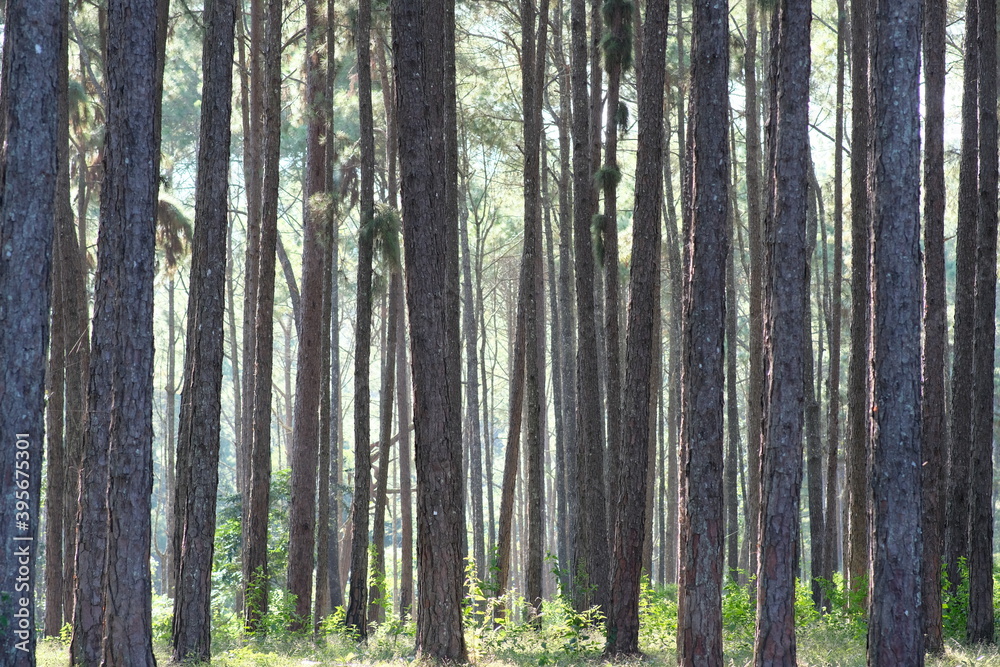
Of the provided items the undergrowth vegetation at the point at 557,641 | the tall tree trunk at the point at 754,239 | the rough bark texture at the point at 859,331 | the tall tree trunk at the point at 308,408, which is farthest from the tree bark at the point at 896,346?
the tall tree trunk at the point at 308,408

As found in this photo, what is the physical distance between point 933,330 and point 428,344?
5.65 meters

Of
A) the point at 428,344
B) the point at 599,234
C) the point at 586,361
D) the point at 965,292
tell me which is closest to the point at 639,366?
the point at 586,361

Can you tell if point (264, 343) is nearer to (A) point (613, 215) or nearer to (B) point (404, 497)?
Answer: (A) point (613, 215)

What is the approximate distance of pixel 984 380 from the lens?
9953 millimetres

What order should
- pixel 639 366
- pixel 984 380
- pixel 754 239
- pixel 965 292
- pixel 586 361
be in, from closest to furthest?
pixel 639 366
pixel 984 380
pixel 965 292
pixel 586 361
pixel 754 239

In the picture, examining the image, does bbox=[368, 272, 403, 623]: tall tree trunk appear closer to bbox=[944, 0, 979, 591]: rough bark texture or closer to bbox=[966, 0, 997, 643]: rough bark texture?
bbox=[944, 0, 979, 591]: rough bark texture

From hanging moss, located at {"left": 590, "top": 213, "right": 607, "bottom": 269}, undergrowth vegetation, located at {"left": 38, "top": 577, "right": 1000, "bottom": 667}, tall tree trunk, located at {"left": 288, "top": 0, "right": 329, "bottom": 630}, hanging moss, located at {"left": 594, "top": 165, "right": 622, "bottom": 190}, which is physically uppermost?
hanging moss, located at {"left": 594, "top": 165, "right": 622, "bottom": 190}

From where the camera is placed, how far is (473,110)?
2219cm

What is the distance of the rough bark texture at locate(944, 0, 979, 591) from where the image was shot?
1010 centimetres

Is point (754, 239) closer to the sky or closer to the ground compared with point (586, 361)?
closer to the sky

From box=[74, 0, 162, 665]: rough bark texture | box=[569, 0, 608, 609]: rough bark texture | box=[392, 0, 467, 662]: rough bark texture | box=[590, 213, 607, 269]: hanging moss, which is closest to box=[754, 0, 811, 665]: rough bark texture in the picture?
box=[392, 0, 467, 662]: rough bark texture

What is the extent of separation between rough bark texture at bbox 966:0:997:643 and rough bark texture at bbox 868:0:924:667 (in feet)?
10.4

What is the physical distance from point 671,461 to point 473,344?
913 cm

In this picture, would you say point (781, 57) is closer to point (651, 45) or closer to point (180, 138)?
point (651, 45)
